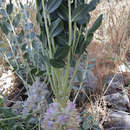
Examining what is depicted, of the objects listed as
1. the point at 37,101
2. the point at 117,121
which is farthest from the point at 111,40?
the point at 37,101

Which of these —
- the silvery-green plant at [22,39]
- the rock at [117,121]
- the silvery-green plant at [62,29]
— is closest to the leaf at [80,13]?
the silvery-green plant at [62,29]

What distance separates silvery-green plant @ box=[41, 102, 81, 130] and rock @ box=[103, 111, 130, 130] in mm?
417

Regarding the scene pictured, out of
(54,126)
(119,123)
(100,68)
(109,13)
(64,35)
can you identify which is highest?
(109,13)

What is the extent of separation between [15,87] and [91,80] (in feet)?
1.43

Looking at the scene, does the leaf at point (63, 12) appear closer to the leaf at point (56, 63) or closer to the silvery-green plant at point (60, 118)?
the leaf at point (56, 63)

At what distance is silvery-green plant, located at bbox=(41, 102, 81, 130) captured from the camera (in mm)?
A: 464

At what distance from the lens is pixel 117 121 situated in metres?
0.85

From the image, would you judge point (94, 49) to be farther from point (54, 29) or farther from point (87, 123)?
point (54, 29)

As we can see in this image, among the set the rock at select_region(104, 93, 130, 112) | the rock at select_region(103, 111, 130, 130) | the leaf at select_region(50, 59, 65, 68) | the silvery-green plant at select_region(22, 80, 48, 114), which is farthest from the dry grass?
the leaf at select_region(50, 59, 65, 68)

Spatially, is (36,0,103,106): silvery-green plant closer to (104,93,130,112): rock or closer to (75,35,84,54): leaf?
(75,35,84,54): leaf

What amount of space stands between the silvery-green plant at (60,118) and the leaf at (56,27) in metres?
0.18

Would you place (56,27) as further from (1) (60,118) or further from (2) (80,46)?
(1) (60,118)

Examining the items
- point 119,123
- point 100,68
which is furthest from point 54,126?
point 100,68

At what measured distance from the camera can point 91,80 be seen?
3.58ft
